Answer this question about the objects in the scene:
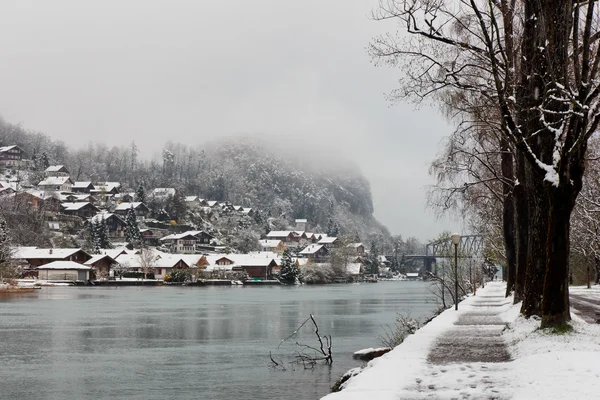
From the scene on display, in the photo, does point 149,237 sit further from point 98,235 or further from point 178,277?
point 178,277

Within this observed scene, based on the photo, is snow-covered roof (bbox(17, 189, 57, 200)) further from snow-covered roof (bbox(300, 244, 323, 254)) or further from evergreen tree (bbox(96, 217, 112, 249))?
snow-covered roof (bbox(300, 244, 323, 254))

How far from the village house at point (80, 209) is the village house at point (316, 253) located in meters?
52.5

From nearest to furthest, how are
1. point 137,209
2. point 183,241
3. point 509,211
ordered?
point 509,211, point 183,241, point 137,209

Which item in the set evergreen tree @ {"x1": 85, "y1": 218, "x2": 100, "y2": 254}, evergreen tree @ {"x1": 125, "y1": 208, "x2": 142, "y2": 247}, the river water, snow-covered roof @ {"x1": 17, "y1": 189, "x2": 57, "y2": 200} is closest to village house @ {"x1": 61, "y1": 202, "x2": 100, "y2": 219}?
snow-covered roof @ {"x1": 17, "y1": 189, "x2": 57, "y2": 200}

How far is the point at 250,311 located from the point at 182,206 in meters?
147

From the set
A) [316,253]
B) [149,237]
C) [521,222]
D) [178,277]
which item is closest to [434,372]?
[521,222]

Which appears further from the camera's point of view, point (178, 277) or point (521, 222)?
point (178, 277)

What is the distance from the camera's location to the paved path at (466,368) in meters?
10.5

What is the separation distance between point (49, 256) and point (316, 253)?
79.7 m

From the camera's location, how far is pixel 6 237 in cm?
10219

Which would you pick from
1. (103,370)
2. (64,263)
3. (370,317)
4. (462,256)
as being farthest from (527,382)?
(64,263)

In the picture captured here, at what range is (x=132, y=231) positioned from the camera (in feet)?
532

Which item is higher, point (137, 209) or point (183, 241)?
point (137, 209)

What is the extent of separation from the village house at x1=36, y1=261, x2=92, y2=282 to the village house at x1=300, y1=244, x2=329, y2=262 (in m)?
72.9
